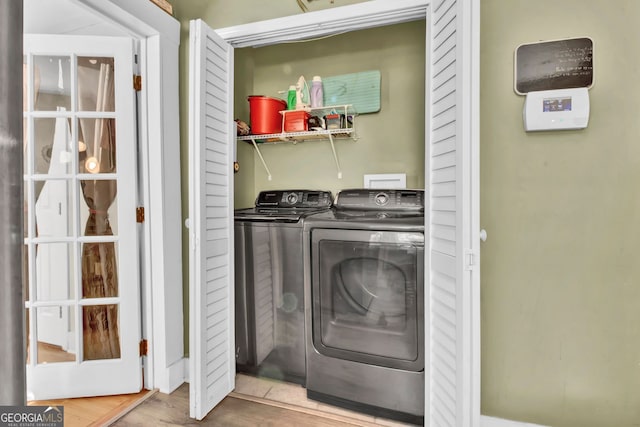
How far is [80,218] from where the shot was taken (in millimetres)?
1889

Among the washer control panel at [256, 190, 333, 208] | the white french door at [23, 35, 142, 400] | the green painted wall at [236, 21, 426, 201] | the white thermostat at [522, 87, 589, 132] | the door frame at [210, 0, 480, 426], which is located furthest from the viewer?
the washer control panel at [256, 190, 333, 208]

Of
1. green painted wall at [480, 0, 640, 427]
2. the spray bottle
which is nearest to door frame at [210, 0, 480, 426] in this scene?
green painted wall at [480, 0, 640, 427]

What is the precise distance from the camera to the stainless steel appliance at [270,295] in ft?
6.39

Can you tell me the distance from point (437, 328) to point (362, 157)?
4.15 ft

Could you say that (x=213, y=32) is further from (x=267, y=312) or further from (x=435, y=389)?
(x=435, y=389)

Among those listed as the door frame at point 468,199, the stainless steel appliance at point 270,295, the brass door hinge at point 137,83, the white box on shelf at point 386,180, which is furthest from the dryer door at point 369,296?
the brass door hinge at point 137,83

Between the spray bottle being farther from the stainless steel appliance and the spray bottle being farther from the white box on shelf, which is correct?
the stainless steel appliance

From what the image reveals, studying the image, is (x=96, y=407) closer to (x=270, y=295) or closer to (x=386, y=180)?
(x=270, y=295)

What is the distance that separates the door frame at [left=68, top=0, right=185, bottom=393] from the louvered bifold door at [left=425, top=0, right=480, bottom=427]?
1517 mm

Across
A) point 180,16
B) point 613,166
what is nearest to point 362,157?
point 613,166

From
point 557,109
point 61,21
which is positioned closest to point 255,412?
point 557,109

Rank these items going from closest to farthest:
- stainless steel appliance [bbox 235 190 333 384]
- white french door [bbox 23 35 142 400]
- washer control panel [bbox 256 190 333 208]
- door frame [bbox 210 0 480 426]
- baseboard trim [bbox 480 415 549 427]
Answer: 1. door frame [bbox 210 0 480 426]
2. baseboard trim [bbox 480 415 549 427]
3. white french door [bbox 23 35 142 400]
4. stainless steel appliance [bbox 235 190 333 384]
5. washer control panel [bbox 256 190 333 208]

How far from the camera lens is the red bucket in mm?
2273

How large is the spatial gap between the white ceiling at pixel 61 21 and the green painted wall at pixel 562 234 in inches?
86.1
